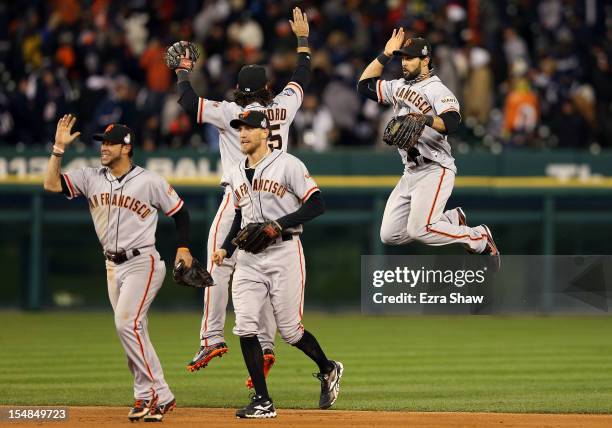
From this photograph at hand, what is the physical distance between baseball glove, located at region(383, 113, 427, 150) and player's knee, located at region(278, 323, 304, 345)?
1415 millimetres

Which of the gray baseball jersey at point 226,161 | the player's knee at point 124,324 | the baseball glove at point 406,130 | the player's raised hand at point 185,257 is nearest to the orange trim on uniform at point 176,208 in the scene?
the player's raised hand at point 185,257

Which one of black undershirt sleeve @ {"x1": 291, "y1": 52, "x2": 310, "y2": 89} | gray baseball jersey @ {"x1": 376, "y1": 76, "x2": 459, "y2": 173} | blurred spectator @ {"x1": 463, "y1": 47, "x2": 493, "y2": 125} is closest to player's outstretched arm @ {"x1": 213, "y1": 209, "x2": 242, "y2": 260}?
black undershirt sleeve @ {"x1": 291, "y1": 52, "x2": 310, "y2": 89}

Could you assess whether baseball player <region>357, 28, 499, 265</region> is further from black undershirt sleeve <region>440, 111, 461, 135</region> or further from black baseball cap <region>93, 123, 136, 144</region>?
black baseball cap <region>93, 123, 136, 144</region>

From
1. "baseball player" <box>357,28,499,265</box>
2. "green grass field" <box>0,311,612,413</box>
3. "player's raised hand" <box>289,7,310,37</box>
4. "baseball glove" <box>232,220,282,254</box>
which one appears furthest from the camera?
"green grass field" <box>0,311,612,413</box>

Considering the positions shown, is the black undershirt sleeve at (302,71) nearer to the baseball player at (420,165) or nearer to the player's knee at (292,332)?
the baseball player at (420,165)

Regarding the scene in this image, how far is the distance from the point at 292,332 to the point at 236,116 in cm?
170

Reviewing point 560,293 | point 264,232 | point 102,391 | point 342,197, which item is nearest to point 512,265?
point 560,293

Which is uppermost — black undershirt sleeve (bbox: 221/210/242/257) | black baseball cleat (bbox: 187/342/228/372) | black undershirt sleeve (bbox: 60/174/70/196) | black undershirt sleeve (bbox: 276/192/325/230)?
black undershirt sleeve (bbox: 60/174/70/196)

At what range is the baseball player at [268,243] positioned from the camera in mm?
9297

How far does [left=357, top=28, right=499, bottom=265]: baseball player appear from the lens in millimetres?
10195

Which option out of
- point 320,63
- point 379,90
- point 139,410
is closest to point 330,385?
point 139,410

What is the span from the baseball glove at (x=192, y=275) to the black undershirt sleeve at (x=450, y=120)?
6.42 ft

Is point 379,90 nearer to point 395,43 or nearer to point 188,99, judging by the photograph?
point 395,43

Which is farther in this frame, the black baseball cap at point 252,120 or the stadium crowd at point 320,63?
the stadium crowd at point 320,63
